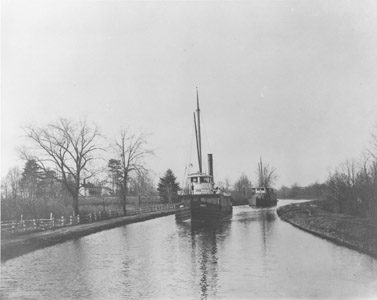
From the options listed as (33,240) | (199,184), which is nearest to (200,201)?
(199,184)

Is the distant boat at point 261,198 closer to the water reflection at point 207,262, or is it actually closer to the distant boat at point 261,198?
the distant boat at point 261,198

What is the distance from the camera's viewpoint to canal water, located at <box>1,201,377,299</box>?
12.3m

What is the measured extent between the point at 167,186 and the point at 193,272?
268 feet

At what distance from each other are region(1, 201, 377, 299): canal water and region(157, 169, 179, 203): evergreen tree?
7167 centimetres

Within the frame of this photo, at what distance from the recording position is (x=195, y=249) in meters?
22.1

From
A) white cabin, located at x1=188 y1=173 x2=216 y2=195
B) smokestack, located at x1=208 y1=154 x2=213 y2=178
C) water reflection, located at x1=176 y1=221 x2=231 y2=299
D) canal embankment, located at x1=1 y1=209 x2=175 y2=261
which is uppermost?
smokestack, located at x1=208 y1=154 x2=213 y2=178

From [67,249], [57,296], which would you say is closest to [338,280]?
[57,296]

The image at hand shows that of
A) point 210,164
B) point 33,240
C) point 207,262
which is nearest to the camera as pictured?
point 207,262

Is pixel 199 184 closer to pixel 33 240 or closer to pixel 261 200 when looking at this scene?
pixel 33 240

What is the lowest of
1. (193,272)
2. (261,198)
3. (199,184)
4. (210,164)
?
(193,272)

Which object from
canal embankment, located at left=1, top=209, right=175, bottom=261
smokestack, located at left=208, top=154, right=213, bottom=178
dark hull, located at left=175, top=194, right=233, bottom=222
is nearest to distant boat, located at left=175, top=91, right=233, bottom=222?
dark hull, located at left=175, top=194, right=233, bottom=222

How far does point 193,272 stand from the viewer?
1542 cm

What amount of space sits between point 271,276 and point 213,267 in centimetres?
267

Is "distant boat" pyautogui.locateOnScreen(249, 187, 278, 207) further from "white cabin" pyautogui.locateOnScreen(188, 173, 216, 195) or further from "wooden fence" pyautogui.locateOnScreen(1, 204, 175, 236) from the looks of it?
"wooden fence" pyautogui.locateOnScreen(1, 204, 175, 236)
